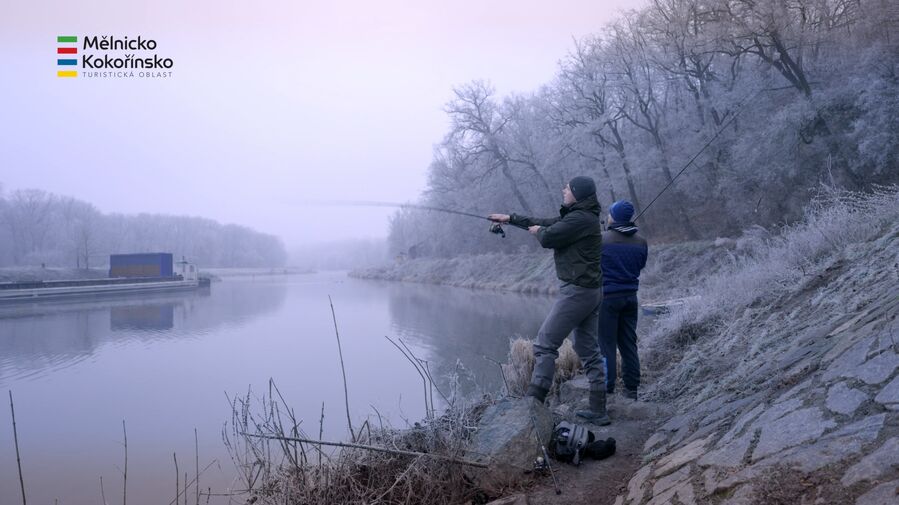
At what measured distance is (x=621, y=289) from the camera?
18.4 ft

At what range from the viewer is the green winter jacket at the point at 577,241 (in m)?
4.68

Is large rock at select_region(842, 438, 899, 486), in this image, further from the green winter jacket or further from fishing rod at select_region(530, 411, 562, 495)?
the green winter jacket

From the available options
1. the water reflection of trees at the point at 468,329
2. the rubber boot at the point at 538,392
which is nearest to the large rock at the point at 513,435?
the rubber boot at the point at 538,392

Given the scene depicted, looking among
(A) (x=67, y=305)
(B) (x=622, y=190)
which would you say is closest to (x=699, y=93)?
(B) (x=622, y=190)

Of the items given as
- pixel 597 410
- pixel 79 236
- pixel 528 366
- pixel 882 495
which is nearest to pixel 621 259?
pixel 597 410

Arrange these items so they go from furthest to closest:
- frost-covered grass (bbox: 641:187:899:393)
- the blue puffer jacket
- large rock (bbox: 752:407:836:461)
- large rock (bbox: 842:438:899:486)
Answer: frost-covered grass (bbox: 641:187:899:393) < the blue puffer jacket < large rock (bbox: 752:407:836:461) < large rock (bbox: 842:438:899:486)

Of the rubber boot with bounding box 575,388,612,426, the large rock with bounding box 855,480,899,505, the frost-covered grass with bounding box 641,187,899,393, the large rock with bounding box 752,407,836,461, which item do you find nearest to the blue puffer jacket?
the rubber boot with bounding box 575,388,612,426

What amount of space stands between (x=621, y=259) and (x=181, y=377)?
8.79 m

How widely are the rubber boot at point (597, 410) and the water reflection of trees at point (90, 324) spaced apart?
1088cm

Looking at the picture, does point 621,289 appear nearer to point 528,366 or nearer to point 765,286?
point 528,366

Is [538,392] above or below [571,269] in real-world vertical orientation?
below

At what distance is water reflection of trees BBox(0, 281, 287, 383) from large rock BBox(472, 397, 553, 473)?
10.6 metres

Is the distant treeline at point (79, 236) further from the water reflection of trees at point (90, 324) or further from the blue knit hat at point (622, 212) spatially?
the blue knit hat at point (622, 212)

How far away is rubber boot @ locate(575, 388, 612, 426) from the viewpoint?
198 inches
